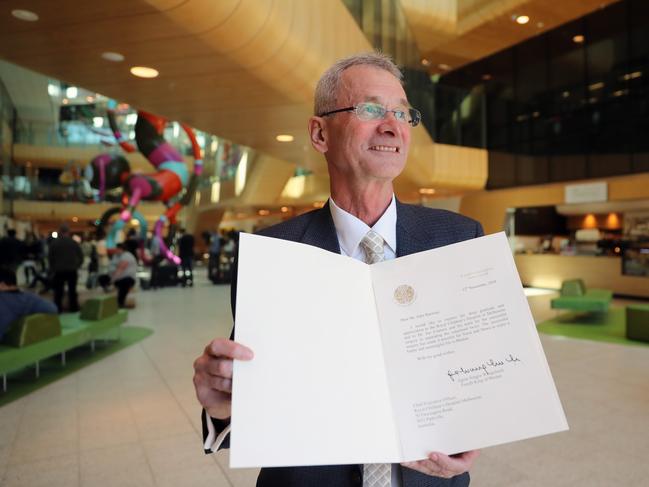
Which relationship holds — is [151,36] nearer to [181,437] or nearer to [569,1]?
[181,437]

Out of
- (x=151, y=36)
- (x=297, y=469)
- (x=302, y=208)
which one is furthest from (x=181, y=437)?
(x=302, y=208)

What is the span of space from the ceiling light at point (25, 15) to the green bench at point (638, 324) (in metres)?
8.62

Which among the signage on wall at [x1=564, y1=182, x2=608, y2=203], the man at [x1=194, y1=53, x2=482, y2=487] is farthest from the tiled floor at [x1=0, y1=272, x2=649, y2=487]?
the signage on wall at [x1=564, y1=182, x2=608, y2=203]

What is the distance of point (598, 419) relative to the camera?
166 inches

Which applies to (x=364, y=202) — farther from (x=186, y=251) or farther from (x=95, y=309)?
(x=186, y=251)

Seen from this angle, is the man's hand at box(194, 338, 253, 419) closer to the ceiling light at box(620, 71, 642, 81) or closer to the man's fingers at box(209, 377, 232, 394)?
the man's fingers at box(209, 377, 232, 394)

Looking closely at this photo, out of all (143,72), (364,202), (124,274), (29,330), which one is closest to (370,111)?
(364,202)

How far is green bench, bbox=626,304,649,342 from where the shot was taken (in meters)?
7.32

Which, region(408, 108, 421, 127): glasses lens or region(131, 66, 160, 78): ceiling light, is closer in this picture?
region(408, 108, 421, 127): glasses lens

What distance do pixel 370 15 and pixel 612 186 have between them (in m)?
9.16
